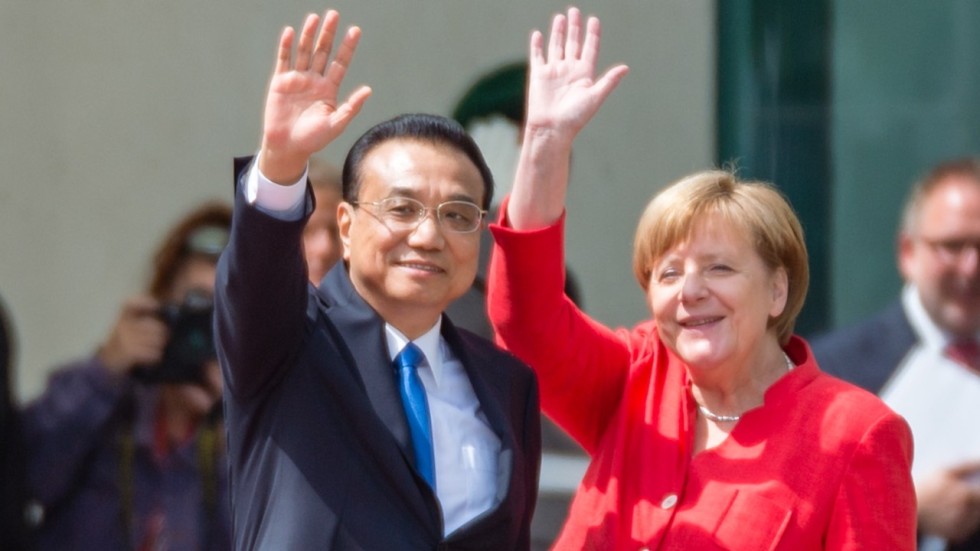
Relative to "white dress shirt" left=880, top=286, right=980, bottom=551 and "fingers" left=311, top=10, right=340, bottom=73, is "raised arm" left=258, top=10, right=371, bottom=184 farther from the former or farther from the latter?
"white dress shirt" left=880, top=286, right=980, bottom=551

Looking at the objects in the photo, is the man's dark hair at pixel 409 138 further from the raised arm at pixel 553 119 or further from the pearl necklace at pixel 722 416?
the pearl necklace at pixel 722 416

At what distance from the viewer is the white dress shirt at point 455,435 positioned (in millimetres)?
2256

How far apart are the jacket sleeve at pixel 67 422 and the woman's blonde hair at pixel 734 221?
4.78ft

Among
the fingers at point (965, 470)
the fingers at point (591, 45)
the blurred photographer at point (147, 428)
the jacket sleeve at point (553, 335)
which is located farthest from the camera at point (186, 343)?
the fingers at point (965, 470)

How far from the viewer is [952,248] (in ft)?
11.7

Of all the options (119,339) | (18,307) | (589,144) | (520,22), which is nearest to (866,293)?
(589,144)

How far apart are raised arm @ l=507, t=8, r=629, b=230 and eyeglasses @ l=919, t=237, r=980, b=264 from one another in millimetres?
1365

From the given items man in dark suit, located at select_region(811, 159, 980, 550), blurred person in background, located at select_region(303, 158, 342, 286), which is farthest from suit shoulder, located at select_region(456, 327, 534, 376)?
man in dark suit, located at select_region(811, 159, 980, 550)

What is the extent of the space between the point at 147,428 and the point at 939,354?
1.76 meters

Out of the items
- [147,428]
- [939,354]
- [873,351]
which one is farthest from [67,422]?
[939,354]

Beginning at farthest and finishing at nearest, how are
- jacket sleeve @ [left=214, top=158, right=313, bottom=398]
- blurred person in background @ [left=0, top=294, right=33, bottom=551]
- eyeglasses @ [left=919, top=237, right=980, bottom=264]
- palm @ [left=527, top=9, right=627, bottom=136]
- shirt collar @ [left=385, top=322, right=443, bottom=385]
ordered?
1. eyeglasses @ [left=919, top=237, right=980, bottom=264]
2. blurred person in background @ [left=0, top=294, right=33, bottom=551]
3. palm @ [left=527, top=9, right=627, bottom=136]
4. shirt collar @ [left=385, top=322, right=443, bottom=385]
5. jacket sleeve @ [left=214, top=158, right=313, bottom=398]

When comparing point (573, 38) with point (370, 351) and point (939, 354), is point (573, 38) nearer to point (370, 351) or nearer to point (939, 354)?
point (370, 351)

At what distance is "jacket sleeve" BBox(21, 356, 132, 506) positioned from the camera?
3.40m

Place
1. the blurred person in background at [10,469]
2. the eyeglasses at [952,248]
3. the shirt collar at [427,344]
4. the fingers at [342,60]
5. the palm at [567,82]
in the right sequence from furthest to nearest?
1. the eyeglasses at [952,248]
2. the blurred person in background at [10,469]
3. the palm at [567,82]
4. the shirt collar at [427,344]
5. the fingers at [342,60]
